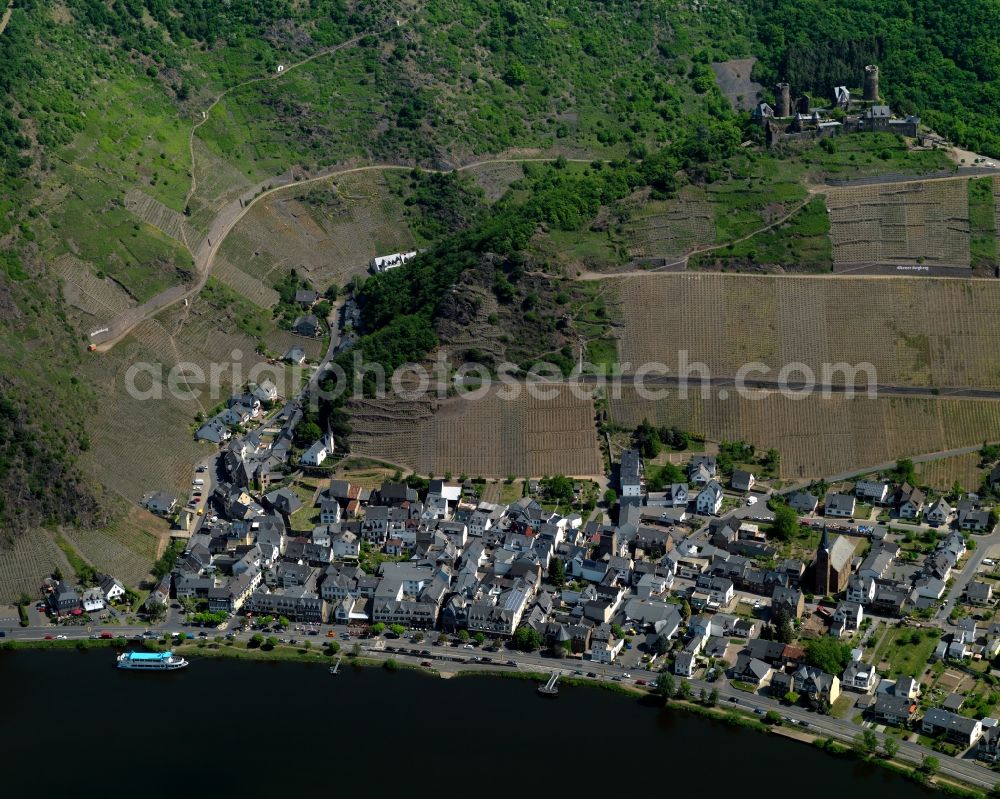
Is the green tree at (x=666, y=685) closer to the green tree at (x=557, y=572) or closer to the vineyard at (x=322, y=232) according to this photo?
the green tree at (x=557, y=572)

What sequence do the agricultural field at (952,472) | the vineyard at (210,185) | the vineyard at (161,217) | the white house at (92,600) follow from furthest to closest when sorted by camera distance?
the vineyard at (210,185), the vineyard at (161,217), the agricultural field at (952,472), the white house at (92,600)

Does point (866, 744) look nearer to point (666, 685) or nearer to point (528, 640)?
point (666, 685)

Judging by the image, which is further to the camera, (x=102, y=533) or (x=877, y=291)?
(x=877, y=291)

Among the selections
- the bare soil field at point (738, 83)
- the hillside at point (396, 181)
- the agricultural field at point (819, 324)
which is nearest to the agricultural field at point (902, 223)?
the hillside at point (396, 181)

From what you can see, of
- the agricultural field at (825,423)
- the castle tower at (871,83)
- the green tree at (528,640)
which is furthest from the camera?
the castle tower at (871,83)

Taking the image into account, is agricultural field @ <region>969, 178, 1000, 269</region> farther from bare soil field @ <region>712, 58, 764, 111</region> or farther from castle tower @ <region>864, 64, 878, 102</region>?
bare soil field @ <region>712, 58, 764, 111</region>

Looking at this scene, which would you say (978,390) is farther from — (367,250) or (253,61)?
(253,61)

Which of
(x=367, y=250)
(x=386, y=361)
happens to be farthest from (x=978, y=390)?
(x=367, y=250)
